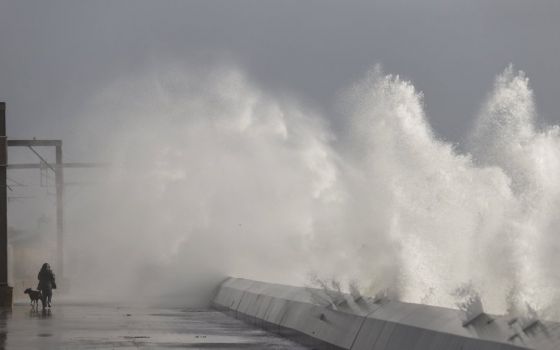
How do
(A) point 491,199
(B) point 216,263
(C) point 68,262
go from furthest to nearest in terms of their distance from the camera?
(C) point 68,262 < (B) point 216,263 < (A) point 491,199

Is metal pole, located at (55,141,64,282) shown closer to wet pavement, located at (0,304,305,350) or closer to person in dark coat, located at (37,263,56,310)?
person in dark coat, located at (37,263,56,310)

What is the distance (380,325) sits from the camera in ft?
53.0

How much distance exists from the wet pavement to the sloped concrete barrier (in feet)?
1.39

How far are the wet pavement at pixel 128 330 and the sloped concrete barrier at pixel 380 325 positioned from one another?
42cm

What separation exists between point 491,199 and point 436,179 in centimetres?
341

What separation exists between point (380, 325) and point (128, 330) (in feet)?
25.9

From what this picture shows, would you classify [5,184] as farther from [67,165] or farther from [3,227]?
[67,165]

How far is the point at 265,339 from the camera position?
2106cm

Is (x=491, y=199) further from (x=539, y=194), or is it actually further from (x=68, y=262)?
(x=68, y=262)

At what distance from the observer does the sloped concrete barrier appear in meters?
12.2

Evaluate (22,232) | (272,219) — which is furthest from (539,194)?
(22,232)

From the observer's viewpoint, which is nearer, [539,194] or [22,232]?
[539,194]

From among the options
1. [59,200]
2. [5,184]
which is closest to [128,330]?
[5,184]

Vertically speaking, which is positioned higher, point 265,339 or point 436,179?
point 436,179
